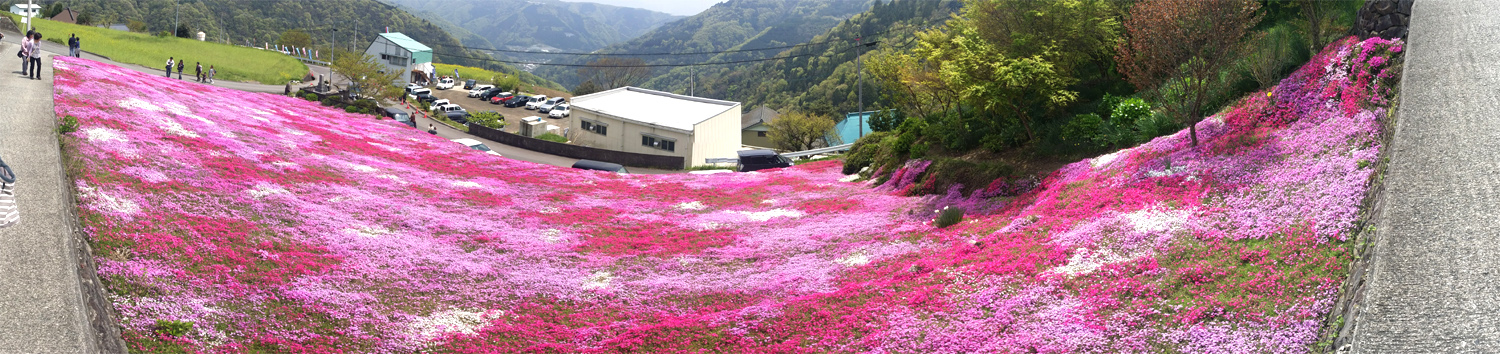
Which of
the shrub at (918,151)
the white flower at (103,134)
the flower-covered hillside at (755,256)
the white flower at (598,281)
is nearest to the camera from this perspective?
the flower-covered hillside at (755,256)

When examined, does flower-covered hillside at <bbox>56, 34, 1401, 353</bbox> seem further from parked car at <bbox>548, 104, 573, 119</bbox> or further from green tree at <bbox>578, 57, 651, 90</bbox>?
green tree at <bbox>578, 57, 651, 90</bbox>

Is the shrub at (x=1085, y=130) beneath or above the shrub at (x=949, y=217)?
above

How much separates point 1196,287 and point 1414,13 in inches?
539

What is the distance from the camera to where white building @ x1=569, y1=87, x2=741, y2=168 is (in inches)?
2153

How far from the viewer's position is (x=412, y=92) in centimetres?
9288

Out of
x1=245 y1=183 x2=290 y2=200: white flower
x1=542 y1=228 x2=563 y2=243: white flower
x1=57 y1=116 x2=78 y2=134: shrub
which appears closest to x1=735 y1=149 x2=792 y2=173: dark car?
x1=542 y1=228 x2=563 y2=243: white flower

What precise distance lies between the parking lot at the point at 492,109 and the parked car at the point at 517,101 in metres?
0.82

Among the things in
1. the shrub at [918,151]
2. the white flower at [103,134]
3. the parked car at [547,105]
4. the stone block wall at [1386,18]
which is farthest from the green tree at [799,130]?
the white flower at [103,134]

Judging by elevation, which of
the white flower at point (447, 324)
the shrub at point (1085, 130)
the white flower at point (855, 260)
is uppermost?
the shrub at point (1085, 130)

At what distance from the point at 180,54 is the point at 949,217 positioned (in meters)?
85.1

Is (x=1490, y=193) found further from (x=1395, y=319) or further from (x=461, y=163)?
(x=461, y=163)

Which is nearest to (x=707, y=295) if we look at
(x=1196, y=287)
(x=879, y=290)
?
(x=879, y=290)

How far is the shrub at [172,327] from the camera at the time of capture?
11826mm

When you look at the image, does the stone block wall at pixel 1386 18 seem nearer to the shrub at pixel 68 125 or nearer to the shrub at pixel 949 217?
the shrub at pixel 949 217
